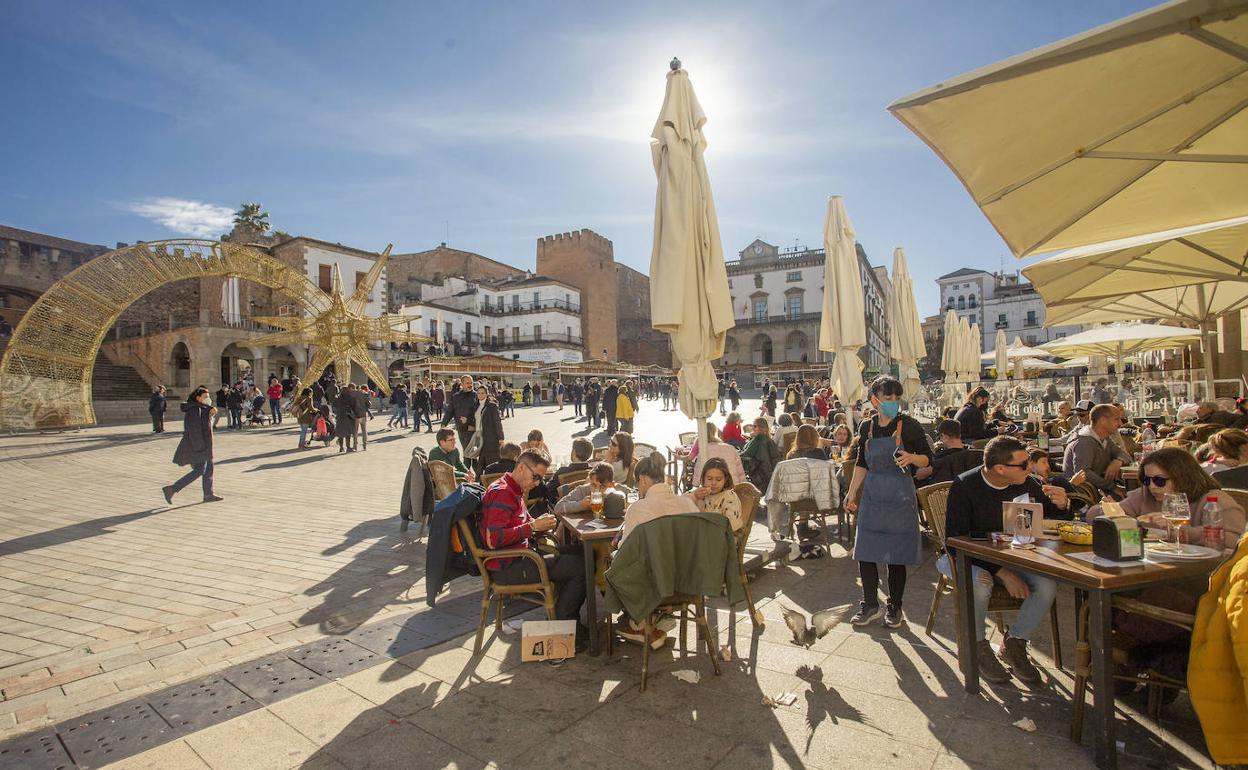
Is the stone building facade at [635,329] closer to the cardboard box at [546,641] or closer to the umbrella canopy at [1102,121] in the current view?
the umbrella canopy at [1102,121]

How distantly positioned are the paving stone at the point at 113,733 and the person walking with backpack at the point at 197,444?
249 inches

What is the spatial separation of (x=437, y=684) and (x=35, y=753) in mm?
1633

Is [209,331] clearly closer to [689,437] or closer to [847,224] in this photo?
[689,437]

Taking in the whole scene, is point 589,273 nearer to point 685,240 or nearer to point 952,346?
point 952,346

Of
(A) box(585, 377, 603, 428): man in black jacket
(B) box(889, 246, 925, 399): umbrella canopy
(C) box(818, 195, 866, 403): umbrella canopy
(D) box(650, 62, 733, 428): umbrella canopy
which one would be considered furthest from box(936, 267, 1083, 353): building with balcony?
(D) box(650, 62, 733, 428): umbrella canopy

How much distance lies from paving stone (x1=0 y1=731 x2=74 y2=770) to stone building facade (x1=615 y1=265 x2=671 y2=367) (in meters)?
58.7

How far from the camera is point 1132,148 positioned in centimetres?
344

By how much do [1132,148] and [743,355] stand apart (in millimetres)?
53032

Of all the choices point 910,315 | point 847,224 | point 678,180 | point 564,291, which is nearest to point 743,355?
point 564,291

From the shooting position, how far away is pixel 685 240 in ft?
14.4

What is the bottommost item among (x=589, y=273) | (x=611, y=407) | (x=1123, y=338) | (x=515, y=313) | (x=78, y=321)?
(x=611, y=407)

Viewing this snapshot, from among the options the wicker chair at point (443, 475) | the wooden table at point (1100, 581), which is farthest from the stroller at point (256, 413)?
the wooden table at point (1100, 581)

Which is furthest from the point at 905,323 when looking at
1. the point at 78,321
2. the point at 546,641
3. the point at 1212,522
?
the point at 78,321

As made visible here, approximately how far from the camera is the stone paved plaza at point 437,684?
97.6 inches
